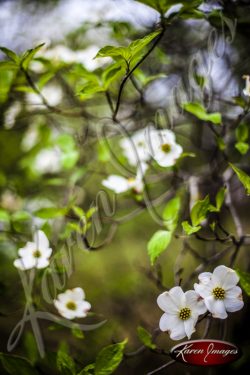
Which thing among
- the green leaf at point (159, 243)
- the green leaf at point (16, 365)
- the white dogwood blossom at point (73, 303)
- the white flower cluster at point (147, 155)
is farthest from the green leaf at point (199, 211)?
the green leaf at point (16, 365)

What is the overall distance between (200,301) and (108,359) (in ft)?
0.66

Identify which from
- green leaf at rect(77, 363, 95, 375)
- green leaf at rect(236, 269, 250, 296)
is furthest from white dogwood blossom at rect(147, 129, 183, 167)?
green leaf at rect(77, 363, 95, 375)

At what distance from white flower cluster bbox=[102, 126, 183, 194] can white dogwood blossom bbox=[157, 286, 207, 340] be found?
1.03ft

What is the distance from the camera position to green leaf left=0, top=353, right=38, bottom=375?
0.69m

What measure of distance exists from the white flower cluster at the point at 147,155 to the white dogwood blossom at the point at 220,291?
299mm

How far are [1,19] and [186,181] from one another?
0.94 metres

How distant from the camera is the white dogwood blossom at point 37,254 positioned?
32.0 inches

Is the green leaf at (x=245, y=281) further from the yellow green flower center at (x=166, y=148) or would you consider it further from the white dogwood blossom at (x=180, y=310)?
the yellow green flower center at (x=166, y=148)

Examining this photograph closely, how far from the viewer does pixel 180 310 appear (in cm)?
62

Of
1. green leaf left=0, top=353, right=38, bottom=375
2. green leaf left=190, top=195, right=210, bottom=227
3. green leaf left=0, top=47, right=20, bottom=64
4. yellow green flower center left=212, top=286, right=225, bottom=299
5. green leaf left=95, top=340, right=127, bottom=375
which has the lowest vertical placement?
green leaf left=0, top=353, right=38, bottom=375

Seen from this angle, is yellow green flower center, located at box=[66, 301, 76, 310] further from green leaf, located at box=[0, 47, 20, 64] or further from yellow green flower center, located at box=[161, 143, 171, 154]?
green leaf, located at box=[0, 47, 20, 64]

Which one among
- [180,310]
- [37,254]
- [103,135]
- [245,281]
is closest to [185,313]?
[180,310]

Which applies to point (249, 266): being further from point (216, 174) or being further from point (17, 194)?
point (17, 194)

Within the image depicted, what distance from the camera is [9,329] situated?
1.49m
